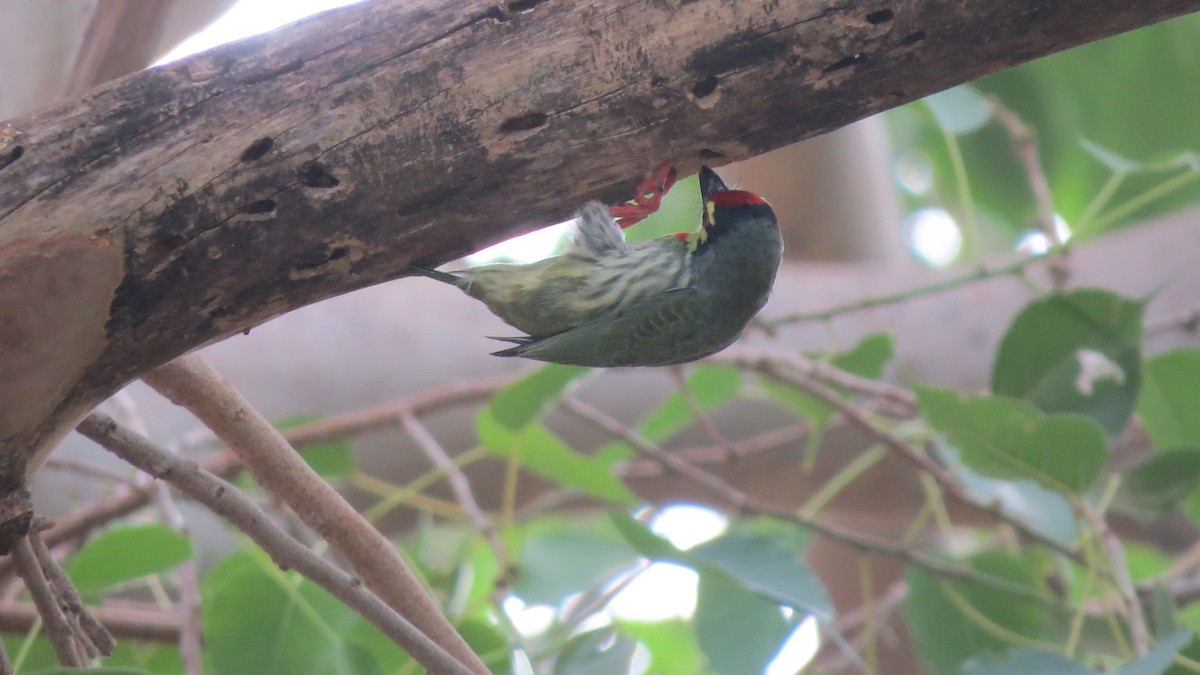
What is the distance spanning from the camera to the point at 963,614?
3045 mm

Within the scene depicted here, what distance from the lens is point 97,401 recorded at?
1.68 meters

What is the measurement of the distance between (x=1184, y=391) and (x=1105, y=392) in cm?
41

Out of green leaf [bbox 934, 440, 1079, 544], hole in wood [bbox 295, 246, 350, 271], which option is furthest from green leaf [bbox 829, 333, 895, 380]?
hole in wood [bbox 295, 246, 350, 271]

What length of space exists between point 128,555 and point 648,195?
136cm

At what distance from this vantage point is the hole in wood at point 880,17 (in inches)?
62.7

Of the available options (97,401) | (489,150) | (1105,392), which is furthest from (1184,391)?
(97,401)

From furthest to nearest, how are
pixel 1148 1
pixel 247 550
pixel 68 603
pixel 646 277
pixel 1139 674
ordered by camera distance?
pixel 247 550 → pixel 646 277 → pixel 1139 674 → pixel 68 603 → pixel 1148 1

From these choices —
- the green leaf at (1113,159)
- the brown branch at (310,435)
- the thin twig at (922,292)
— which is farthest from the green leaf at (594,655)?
the green leaf at (1113,159)

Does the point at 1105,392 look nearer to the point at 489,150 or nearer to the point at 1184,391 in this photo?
the point at 1184,391

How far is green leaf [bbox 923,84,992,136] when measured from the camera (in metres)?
2.94

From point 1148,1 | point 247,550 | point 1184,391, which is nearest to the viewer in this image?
point 1148,1

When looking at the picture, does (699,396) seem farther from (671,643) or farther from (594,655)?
(671,643)

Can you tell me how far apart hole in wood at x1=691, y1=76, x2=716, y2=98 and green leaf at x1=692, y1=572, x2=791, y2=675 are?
1409 mm

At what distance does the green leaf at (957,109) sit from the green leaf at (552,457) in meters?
1.39
